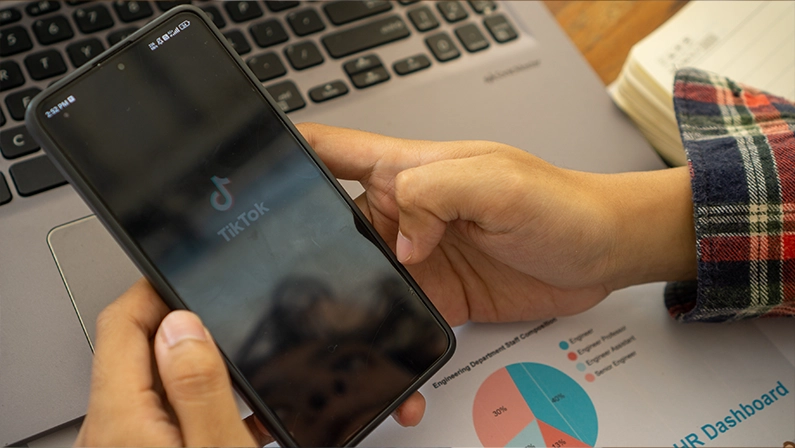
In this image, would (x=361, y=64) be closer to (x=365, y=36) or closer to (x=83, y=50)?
(x=365, y=36)

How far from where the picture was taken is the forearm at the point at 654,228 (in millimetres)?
407

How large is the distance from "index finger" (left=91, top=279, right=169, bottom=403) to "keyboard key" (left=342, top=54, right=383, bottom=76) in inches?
8.7

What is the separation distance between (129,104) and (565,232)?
0.85 feet

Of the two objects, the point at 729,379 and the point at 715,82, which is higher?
the point at 715,82

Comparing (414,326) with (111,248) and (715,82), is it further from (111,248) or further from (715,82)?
(715,82)

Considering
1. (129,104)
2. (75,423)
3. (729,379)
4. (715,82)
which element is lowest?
(729,379)

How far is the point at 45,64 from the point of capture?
405 millimetres

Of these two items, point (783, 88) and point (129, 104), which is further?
point (783, 88)

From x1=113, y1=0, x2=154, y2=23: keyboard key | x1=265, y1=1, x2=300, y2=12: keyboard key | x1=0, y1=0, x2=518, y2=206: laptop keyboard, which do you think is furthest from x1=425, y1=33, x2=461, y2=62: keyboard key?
x1=113, y1=0, x2=154, y2=23: keyboard key

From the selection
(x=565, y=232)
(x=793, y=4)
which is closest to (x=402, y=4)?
(x=565, y=232)

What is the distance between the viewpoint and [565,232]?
1.23 feet

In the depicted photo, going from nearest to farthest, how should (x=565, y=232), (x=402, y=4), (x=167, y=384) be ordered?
(x=167, y=384) < (x=565, y=232) < (x=402, y=4)

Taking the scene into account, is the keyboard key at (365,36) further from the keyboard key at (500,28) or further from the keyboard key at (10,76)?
the keyboard key at (10,76)

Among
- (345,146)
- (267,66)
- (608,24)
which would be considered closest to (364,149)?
(345,146)
